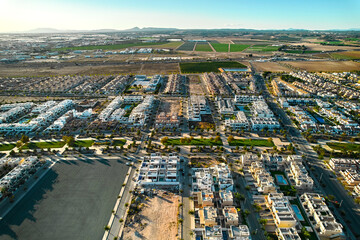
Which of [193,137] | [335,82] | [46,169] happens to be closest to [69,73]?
[46,169]

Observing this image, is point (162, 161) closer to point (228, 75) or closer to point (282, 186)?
point (282, 186)

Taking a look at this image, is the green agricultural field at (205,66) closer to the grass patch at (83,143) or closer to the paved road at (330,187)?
the paved road at (330,187)

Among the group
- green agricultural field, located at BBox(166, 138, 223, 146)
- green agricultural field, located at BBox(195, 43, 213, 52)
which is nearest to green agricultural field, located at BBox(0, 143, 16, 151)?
green agricultural field, located at BBox(166, 138, 223, 146)

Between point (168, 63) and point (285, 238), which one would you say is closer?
point (285, 238)

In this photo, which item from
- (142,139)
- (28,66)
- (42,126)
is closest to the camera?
(142,139)

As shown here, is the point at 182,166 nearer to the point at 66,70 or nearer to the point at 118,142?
the point at 118,142

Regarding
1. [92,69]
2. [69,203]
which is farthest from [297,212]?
[92,69]

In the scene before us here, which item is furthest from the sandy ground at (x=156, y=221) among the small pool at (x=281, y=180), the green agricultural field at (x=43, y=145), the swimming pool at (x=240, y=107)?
the swimming pool at (x=240, y=107)
